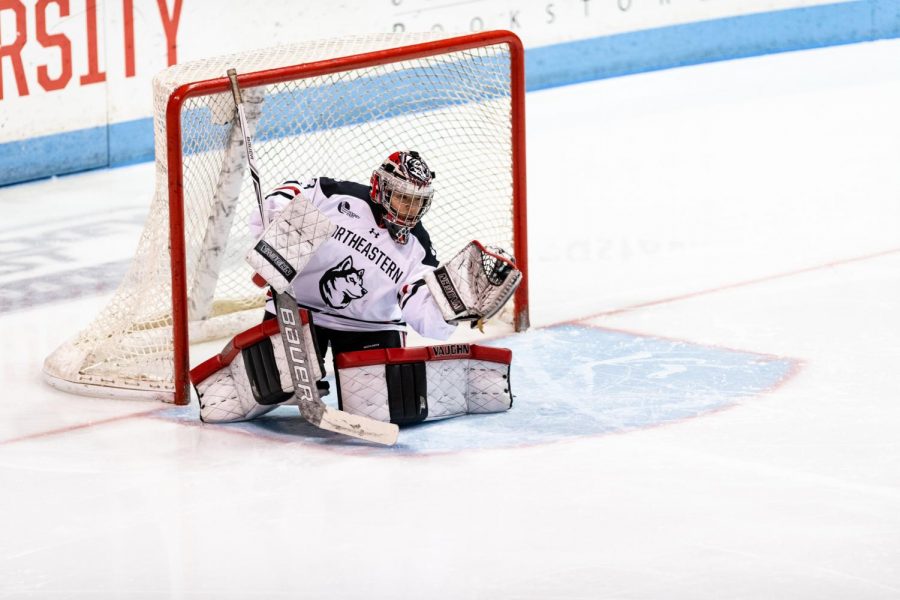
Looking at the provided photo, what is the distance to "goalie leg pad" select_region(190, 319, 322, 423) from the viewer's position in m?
4.40

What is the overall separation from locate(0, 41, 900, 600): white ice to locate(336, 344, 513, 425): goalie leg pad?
7.0 inches

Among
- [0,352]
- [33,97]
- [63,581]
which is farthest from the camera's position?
[33,97]

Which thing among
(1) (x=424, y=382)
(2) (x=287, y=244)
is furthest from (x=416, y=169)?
(1) (x=424, y=382)

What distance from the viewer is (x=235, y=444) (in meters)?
4.35

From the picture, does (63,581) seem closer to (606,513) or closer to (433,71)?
(606,513)

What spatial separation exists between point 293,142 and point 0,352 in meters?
1.17

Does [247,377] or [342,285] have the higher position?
A: [342,285]

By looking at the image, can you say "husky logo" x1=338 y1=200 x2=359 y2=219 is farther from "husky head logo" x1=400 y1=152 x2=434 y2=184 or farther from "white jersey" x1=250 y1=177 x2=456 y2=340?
"husky head logo" x1=400 y1=152 x2=434 y2=184

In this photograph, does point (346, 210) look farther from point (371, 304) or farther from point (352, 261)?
point (371, 304)

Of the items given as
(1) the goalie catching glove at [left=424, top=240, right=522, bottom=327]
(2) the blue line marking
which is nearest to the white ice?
(2) the blue line marking

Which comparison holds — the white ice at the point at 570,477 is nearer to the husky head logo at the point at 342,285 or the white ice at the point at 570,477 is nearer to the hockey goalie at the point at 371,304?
the hockey goalie at the point at 371,304

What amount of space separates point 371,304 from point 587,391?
27.0 inches

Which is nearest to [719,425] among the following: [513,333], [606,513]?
[606,513]

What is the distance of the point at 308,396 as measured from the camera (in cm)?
435
